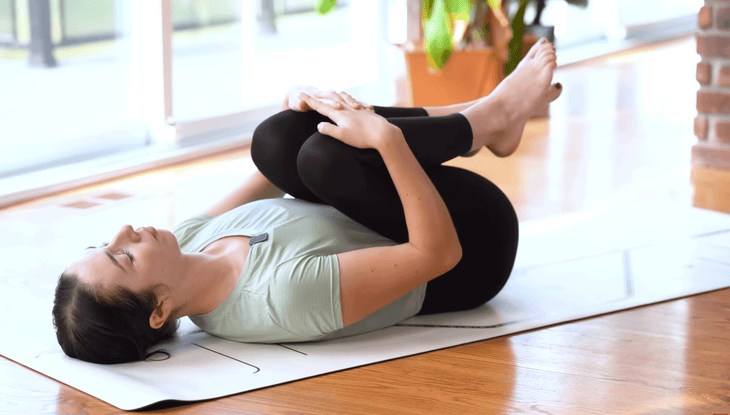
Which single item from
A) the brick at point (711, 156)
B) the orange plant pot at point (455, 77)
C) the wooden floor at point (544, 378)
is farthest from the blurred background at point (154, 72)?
the brick at point (711, 156)

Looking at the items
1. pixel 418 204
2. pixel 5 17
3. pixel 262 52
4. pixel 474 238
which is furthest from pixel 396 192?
pixel 262 52

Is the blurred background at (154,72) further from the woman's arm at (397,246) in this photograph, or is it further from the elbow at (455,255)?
the elbow at (455,255)

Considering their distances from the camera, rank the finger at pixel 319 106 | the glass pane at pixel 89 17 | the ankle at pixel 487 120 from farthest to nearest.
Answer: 1. the glass pane at pixel 89 17
2. the ankle at pixel 487 120
3. the finger at pixel 319 106

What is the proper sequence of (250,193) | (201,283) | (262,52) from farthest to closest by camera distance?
(262,52) → (250,193) → (201,283)

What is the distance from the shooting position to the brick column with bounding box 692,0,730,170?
2.96m

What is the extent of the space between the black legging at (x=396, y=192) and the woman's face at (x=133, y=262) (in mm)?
293

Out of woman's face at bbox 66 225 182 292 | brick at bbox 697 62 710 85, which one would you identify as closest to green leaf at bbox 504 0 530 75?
brick at bbox 697 62 710 85

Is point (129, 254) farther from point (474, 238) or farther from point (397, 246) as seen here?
point (474, 238)

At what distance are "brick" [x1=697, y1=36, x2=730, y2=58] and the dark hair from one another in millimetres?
2244

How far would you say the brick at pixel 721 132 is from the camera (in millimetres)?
3012

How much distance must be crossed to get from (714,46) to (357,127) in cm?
190

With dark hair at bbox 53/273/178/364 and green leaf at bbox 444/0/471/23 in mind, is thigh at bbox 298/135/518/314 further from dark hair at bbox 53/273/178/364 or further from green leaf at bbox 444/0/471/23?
green leaf at bbox 444/0/471/23

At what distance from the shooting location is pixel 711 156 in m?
3.10

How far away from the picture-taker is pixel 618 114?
13.6 feet
